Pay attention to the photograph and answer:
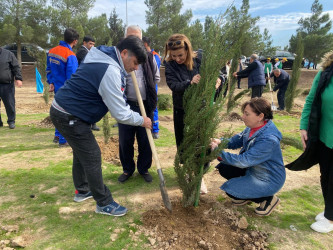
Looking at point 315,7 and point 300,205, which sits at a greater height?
point 315,7

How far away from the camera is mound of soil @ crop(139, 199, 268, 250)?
232cm

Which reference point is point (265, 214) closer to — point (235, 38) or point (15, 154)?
point (235, 38)

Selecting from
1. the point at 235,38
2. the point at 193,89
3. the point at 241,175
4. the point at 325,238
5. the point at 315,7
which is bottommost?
the point at 325,238

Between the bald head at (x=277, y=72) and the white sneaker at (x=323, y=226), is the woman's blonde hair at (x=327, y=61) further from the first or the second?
the bald head at (x=277, y=72)

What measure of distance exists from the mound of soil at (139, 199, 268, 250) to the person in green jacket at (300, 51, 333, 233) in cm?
75

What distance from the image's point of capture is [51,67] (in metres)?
4.76

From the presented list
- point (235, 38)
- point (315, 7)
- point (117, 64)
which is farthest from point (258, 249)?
point (315, 7)

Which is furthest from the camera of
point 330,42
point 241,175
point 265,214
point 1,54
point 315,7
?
point 315,7

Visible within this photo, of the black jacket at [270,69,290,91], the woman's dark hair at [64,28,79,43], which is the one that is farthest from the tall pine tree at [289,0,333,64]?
the woman's dark hair at [64,28,79,43]

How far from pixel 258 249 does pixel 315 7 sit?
1365 inches

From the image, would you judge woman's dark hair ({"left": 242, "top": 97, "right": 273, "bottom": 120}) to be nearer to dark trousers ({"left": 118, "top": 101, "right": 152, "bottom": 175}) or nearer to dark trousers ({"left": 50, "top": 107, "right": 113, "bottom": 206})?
dark trousers ({"left": 118, "top": 101, "right": 152, "bottom": 175})

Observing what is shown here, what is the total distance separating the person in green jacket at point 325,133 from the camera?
2.36 meters

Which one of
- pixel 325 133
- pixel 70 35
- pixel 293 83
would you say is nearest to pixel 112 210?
pixel 325 133

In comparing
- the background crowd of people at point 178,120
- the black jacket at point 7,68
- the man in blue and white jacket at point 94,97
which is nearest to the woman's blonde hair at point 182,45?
the background crowd of people at point 178,120
